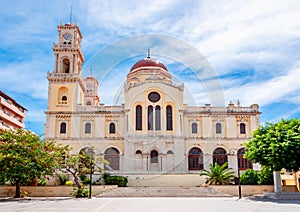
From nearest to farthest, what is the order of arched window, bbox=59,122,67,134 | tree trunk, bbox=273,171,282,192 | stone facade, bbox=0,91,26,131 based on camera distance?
tree trunk, bbox=273,171,282,192, stone facade, bbox=0,91,26,131, arched window, bbox=59,122,67,134

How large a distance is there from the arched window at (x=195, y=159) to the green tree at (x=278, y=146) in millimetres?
14342

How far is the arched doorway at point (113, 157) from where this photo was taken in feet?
124

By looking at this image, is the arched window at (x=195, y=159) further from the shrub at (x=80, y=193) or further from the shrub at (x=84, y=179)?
the shrub at (x=80, y=193)

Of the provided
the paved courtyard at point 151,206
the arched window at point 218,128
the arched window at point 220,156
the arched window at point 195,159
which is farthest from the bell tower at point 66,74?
the paved courtyard at point 151,206

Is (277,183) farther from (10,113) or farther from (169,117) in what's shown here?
(10,113)

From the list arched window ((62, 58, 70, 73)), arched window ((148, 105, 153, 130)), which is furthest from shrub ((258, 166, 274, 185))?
arched window ((62, 58, 70, 73))

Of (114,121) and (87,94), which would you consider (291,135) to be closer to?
(114,121)

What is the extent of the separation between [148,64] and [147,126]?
10.1 metres

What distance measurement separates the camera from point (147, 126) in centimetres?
3831

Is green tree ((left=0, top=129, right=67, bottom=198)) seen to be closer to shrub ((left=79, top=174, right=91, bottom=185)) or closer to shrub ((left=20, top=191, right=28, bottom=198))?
shrub ((left=20, top=191, right=28, bottom=198))

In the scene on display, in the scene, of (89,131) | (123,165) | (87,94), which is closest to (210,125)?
(123,165)

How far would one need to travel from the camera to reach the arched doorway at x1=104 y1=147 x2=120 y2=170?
3784 cm

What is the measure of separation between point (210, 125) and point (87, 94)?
22.7 m

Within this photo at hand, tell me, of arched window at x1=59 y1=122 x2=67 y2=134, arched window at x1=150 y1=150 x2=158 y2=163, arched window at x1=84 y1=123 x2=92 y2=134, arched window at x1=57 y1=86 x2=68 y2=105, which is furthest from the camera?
arched window at x1=57 y1=86 x2=68 y2=105
